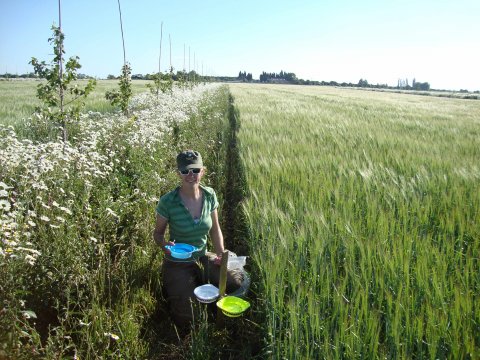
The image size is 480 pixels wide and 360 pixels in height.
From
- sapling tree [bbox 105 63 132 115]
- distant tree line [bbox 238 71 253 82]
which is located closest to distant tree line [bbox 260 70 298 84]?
distant tree line [bbox 238 71 253 82]

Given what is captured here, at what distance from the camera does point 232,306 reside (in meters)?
2.07

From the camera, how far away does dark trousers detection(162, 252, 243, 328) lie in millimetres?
2533

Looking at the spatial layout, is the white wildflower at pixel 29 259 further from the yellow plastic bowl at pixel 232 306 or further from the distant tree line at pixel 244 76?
the distant tree line at pixel 244 76

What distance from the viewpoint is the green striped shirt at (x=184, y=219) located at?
2740mm

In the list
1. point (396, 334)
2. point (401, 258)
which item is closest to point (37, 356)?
point (396, 334)

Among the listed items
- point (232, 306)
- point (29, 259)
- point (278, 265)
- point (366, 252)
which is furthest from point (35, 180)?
point (366, 252)

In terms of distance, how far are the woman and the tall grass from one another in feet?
1.23

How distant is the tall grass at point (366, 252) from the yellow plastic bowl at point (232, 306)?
145 mm

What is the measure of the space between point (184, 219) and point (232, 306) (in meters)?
0.90

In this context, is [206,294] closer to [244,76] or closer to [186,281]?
[186,281]

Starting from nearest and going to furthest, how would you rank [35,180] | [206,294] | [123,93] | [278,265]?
[278,265] → [206,294] → [35,180] → [123,93]

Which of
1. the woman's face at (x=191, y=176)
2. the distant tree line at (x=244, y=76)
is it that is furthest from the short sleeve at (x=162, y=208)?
the distant tree line at (x=244, y=76)

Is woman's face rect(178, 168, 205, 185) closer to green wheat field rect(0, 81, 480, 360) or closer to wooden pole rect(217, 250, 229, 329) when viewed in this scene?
green wheat field rect(0, 81, 480, 360)

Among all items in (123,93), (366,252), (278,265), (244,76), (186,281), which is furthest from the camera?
(244,76)
